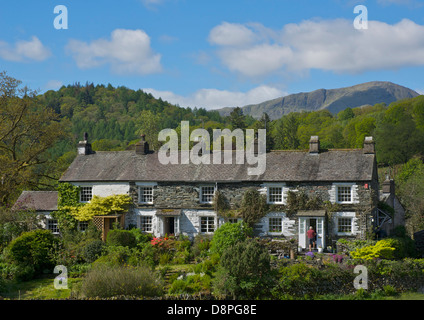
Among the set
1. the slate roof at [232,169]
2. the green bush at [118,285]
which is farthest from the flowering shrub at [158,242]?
the green bush at [118,285]

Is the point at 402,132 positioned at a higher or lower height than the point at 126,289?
higher

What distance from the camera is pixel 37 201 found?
3625 centimetres

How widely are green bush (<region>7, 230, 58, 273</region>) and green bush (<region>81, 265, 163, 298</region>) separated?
7195 millimetres

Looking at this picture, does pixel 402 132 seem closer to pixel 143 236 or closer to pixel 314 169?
pixel 314 169

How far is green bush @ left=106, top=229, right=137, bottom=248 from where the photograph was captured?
98.2 ft

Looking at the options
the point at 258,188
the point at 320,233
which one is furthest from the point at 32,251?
the point at 320,233

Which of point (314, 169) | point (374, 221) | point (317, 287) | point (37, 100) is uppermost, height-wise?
point (37, 100)

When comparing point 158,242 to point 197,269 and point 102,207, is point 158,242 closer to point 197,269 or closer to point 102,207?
point 197,269

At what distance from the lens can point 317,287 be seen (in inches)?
947

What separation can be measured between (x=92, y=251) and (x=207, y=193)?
354 inches
